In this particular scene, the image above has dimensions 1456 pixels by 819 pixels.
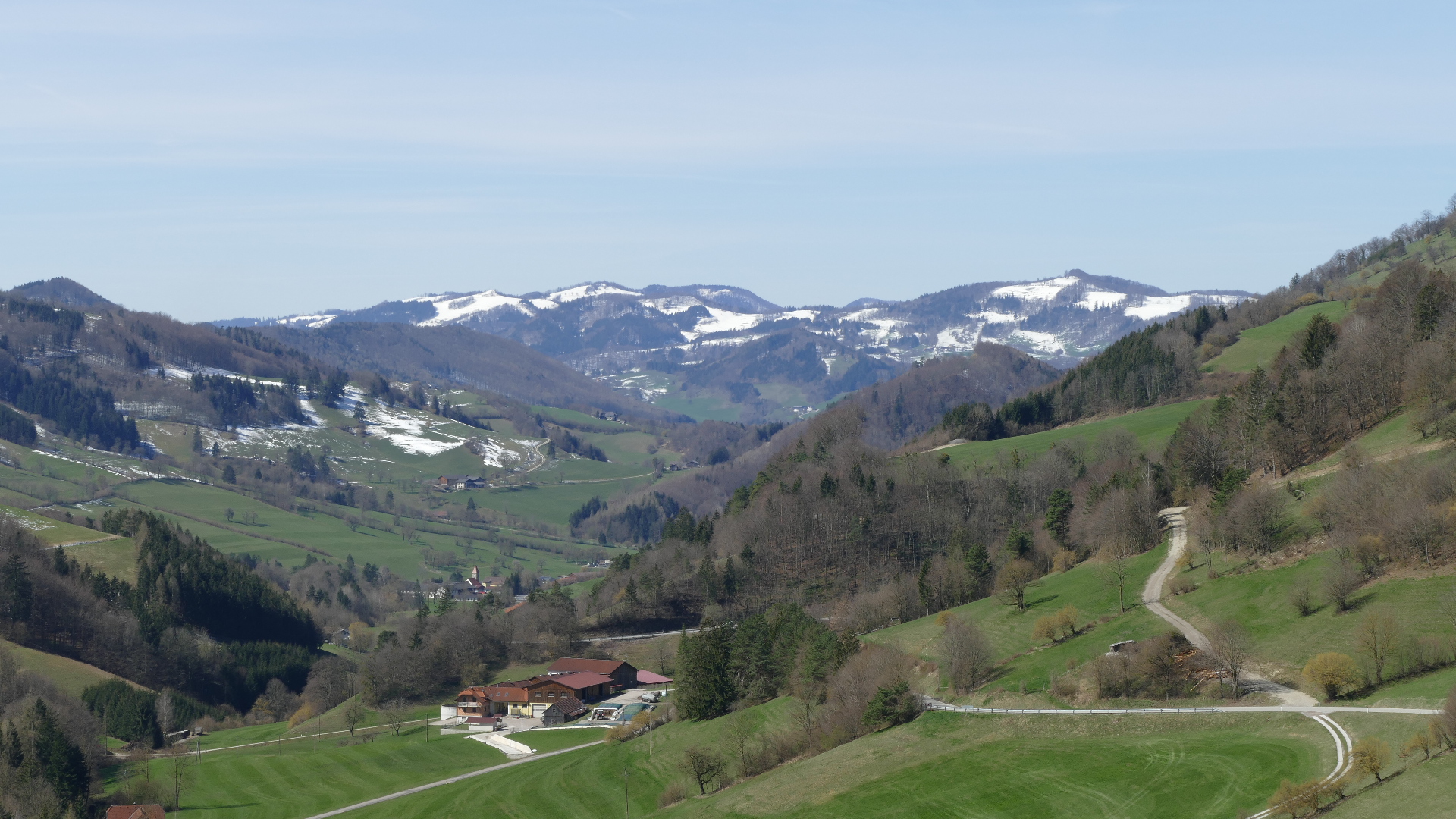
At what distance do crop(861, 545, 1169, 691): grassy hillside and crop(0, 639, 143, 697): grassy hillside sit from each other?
288ft

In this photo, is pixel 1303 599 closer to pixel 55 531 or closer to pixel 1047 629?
pixel 1047 629

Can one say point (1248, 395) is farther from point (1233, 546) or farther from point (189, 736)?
point (189, 736)

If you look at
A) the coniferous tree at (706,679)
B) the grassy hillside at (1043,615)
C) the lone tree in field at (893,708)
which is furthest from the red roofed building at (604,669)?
the lone tree in field at (893,708)

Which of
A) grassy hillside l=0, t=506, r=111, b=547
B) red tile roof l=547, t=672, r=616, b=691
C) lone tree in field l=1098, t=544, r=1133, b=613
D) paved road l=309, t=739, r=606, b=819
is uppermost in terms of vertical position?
lone tree in field l=1098, t=544, r=1133, b=613

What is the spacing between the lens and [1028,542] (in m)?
108

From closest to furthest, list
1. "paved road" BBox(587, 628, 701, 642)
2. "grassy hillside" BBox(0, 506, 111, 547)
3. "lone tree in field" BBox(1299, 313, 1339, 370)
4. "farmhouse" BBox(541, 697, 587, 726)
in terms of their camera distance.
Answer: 1. "lone tree in field" BBox(1299, 313, 1339, 370)
2. "farmhouse" BBox(541, 697, 587, 726)
3. "paved road" BBox(587, 628, 701, 642)
4. "grassy hillside" BBox(0, 506, 111, 547)

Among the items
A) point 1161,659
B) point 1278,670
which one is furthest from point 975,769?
point 1278,670

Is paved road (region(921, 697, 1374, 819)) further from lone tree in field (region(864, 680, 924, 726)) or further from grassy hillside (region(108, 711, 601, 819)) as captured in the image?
grassy hillside (region(108, 711, 601, 819))

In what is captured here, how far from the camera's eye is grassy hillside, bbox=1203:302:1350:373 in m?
162

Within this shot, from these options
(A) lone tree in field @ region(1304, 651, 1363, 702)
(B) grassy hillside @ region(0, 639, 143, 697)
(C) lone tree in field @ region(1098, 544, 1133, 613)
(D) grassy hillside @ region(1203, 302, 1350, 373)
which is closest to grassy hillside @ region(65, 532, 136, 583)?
(B) grassy hillside @ region(0, 639, 143, 697)

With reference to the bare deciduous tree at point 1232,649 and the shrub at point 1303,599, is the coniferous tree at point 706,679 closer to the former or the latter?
the bare deciduous tree at point 1232,649

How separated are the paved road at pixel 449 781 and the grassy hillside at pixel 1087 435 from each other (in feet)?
231

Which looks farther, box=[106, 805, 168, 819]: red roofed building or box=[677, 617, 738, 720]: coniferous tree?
box=[677, 617, 738, 720]: coniferous tree

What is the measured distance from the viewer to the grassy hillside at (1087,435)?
144 meters
